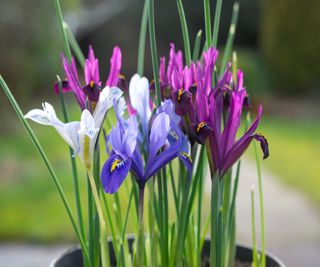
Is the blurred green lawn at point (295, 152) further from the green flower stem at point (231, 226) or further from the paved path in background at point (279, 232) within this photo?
the green flower stem at point (231, 226)

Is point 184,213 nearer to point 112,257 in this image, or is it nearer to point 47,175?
point 112,257

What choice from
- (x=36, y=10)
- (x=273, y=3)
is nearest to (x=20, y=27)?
(x=36, y=10)

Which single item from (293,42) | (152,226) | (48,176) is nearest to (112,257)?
(152,226)

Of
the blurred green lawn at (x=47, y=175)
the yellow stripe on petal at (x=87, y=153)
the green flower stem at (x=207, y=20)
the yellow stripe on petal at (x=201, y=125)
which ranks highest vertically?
the blurred green lawn at (x=47, y=175)

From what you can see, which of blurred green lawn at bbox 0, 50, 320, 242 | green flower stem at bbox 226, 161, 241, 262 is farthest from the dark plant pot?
blurred green lawn at bbox 0, 50, 320, 242

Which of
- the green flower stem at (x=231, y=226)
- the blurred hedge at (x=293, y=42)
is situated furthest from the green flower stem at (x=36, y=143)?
the blurred hedge at (x=293, y=42)

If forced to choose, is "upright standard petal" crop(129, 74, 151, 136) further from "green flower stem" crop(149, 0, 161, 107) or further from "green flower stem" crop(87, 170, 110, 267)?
"green flower stem" crop(87, 170, 110, 267)

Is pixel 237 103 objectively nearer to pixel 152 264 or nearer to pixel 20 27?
pixel 152 264
